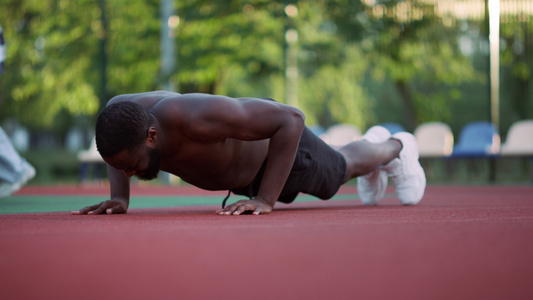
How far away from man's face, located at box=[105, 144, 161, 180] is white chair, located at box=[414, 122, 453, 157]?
32.5 feet

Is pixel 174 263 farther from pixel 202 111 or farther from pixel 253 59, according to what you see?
pixel 253 59

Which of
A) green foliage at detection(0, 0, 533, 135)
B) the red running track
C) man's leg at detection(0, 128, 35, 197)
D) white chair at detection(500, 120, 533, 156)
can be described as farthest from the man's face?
green foliage at detection(0, 0, 533, 135)

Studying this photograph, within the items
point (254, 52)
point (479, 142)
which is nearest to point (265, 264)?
point (479, 142)

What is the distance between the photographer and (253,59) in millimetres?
16297

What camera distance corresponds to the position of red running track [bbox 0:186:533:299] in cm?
196

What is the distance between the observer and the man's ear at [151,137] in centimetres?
331

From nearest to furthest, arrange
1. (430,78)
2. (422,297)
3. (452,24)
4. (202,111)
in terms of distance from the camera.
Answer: (422,297) < (202,111) < (452,24) < (430,78)

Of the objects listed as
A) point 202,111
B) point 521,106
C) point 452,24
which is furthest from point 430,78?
point 202,111

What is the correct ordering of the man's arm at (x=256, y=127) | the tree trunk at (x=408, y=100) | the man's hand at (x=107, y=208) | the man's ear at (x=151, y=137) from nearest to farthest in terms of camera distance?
the man's ear at (x=151, y=137) < the man's arm at (x=256, y=127) < the man's hand at (x=107, y=208) < the tree trunk at (x=408, y=100)

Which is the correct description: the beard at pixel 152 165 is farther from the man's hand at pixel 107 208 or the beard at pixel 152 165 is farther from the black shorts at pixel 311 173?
the black shorts at pixel 311 173

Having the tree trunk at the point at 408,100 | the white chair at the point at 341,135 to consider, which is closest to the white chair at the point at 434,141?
the white chair at the point at 341,135

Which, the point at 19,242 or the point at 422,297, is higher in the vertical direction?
the point at 19,242

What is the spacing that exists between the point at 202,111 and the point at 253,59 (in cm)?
1302

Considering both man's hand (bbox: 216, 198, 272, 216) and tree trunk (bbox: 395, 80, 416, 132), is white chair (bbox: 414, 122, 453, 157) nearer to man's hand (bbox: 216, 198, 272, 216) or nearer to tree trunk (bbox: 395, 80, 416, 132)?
tree trunk (bbox: 395, 80, 416, 132)
